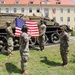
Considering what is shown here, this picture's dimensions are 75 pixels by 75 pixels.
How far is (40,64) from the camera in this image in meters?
15.4

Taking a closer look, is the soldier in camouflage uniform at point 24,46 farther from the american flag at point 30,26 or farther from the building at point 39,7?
the building at point 39,7

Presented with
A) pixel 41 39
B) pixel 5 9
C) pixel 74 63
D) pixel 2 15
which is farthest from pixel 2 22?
pixel 5 9

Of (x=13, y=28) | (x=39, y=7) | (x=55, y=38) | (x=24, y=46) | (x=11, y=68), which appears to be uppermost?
(x=24, y=46)

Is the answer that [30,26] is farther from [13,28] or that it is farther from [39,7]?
[39,7]

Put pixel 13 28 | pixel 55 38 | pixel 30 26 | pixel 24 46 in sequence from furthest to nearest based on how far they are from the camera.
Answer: pixel 55 38
pixel 30 26
pixel 13 28
pixel 24 46

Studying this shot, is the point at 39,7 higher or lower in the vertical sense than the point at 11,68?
lower

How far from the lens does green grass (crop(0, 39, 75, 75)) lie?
14250 mm

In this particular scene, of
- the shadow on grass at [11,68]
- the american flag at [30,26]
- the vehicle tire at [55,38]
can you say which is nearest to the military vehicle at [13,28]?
the vehicle tire at [55,38]

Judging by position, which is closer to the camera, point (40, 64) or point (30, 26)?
point (40, 64)

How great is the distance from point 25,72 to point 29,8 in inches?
2746

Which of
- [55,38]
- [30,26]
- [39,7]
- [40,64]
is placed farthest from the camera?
[39,7]

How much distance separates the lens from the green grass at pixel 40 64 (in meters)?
14.2

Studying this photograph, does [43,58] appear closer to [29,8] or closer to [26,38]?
[26,38]

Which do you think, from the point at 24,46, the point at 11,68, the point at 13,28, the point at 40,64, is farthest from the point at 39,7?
the point at 24,46
